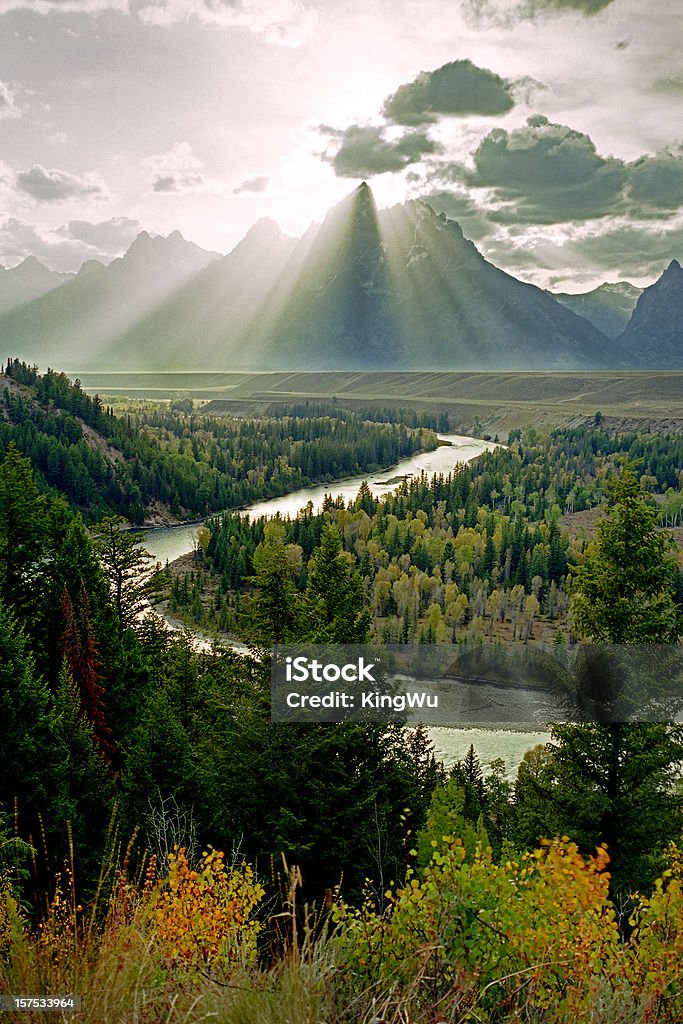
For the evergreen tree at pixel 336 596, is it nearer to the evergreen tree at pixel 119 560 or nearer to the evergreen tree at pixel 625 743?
the evergreen tree at pixel 625 743

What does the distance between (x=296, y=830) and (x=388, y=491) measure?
102m

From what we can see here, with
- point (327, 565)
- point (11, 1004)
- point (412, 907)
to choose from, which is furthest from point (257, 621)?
point (11, 1004)

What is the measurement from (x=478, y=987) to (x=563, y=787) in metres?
11.3

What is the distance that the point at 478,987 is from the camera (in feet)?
17.0

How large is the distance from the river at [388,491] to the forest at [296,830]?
4883mm

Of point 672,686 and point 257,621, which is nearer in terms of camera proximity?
point 672,686

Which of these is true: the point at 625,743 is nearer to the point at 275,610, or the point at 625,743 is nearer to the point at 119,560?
the point at 275,610

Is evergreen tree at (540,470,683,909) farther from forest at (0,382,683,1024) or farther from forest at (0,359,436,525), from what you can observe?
forest at (0,359,436,525)

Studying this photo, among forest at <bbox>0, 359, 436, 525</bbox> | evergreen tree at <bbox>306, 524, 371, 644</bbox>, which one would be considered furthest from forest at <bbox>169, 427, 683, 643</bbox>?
forest at <bbox>0, 359, 436, 525</bbox>

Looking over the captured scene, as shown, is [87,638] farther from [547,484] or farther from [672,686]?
[547,484]

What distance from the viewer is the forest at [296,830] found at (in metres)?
4.70

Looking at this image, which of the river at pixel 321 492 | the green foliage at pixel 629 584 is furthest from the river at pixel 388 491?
the green foliage at pixel 629 584

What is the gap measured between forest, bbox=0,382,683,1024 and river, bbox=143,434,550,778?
488cm

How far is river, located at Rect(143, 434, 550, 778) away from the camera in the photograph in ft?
141
